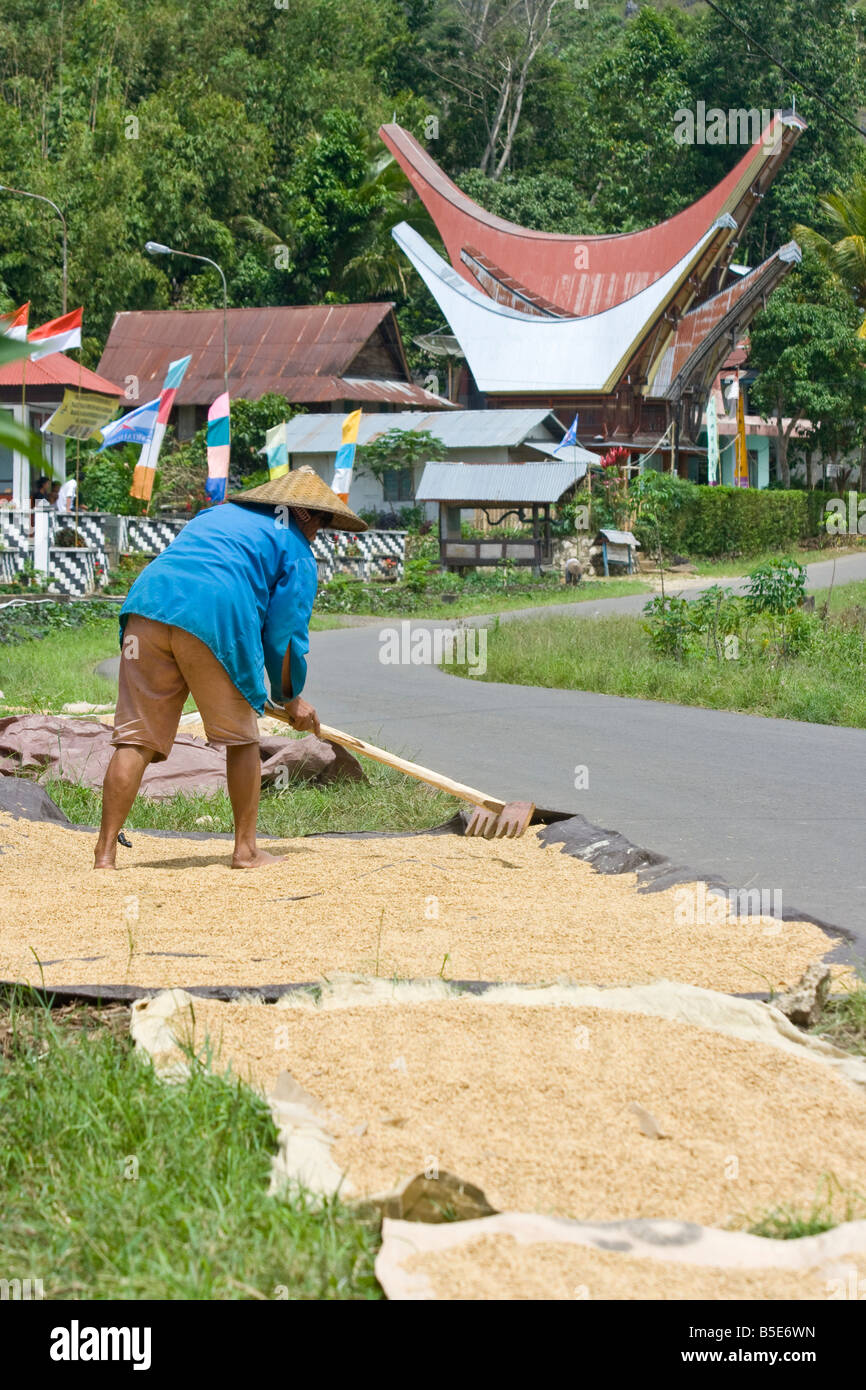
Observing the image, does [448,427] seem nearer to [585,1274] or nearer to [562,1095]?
[562,1095]

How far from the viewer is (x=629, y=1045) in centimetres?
335

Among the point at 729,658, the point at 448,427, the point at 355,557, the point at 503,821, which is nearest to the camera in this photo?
the point at 503,821

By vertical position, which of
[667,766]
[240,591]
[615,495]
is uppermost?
[615,495]

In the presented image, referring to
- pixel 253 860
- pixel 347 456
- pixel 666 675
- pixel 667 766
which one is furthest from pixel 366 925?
pixel 347 456

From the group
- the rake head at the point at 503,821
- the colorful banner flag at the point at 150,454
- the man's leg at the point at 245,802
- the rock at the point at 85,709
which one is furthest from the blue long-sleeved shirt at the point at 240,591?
the colorful banner flag at the point at 150,454

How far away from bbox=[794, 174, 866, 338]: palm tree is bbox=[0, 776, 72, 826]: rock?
37160 mm

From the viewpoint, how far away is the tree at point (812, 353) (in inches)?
1555

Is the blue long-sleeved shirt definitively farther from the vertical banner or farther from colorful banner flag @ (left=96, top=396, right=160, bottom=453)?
the vertical banner

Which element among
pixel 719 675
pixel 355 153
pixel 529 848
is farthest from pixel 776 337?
pixel 529 848

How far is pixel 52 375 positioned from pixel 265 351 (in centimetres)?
1283

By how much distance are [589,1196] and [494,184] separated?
5282 centimetres

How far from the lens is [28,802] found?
6.87 metres

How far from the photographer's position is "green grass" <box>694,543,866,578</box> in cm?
3142

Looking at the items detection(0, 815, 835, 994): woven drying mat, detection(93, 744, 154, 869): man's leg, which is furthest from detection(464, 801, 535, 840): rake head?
detection(93, 744, 154, 869): man's leg
